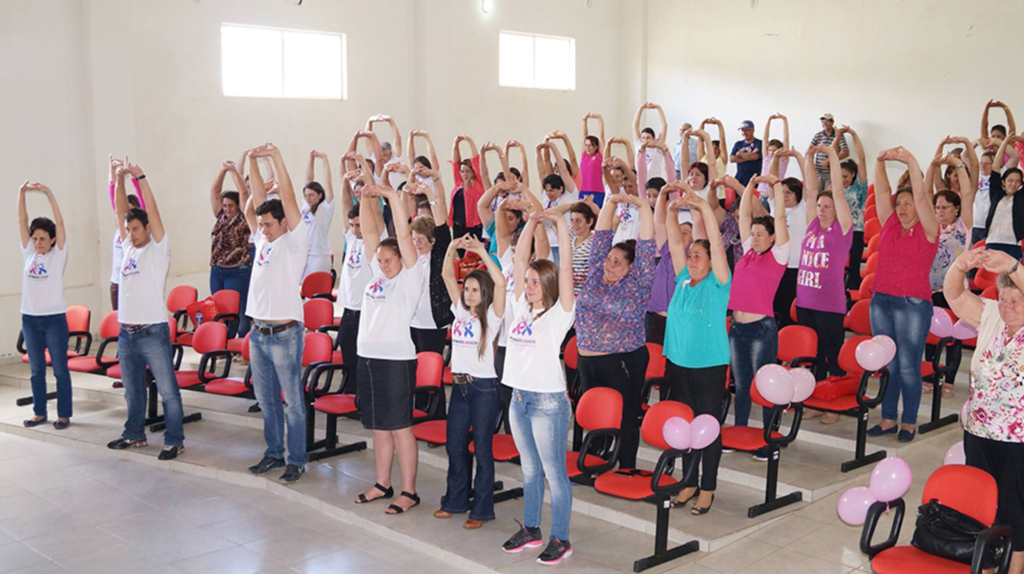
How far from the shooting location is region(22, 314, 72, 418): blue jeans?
286 inches

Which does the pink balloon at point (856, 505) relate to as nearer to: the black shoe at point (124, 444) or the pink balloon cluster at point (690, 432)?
the pink balloon cluster at point (690, 432)

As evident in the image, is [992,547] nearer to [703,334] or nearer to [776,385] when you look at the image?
[776,385]

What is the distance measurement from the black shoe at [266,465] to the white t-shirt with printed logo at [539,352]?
90.7 inches

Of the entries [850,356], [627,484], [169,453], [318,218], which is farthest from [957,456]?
[318,218]

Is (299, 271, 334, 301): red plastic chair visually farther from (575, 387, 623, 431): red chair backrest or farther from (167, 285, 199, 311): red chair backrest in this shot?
(575, 387, 623, 431): red chair backrest

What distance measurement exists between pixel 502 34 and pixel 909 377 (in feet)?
30.5

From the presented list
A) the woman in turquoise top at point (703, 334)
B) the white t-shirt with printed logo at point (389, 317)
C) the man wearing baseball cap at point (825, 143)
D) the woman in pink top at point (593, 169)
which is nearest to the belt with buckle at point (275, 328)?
the white t-shirt with printed logo at point (389, 317)

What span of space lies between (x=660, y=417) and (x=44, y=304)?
5.05 m

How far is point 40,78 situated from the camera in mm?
9750

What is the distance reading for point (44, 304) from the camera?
7180 millimetres

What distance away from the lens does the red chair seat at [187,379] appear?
23.0 ft

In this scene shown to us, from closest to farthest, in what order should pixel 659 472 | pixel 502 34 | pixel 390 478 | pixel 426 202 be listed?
pixel 659 472, pixel 390 478, pixel 426 202, pixel 502 34

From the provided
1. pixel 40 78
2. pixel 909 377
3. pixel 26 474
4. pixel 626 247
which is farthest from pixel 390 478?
pixel 40 78

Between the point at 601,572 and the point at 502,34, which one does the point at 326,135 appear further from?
the point at 601,572
